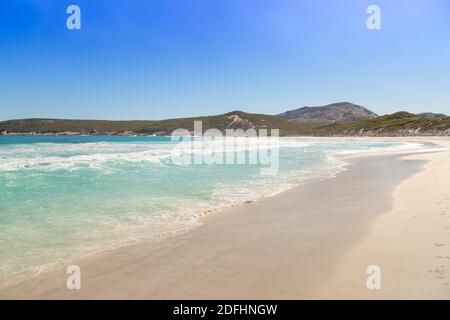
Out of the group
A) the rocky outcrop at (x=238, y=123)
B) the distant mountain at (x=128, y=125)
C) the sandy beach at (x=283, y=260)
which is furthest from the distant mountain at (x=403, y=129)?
the sandy beach at (x=283, y=260)

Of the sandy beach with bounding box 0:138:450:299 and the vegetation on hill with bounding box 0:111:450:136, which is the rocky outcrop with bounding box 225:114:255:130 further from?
the sandy beach with bounding box 0:138:450:299

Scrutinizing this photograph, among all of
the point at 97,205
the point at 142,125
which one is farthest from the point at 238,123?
the point at 97,205

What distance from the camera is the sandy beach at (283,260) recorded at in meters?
→ 4.02

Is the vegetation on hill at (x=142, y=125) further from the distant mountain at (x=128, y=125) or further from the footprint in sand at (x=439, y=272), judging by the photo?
the footprint in sand at (x=439, y=272)

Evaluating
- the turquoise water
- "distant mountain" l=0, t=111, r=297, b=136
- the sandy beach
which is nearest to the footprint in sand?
the sandy beach

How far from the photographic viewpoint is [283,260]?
5.02 meters

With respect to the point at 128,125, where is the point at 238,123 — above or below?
above

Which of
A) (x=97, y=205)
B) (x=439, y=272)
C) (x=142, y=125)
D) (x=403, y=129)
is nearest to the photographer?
(x=439, y=272)

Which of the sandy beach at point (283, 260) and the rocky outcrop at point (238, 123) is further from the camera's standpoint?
the rocky outcrop at point (238, 123)

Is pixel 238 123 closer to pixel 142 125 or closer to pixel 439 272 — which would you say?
pixel 142 125

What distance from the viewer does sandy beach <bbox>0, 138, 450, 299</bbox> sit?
13.2 ft

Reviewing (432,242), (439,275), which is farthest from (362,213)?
(439,275)

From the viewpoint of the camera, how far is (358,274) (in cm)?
435
